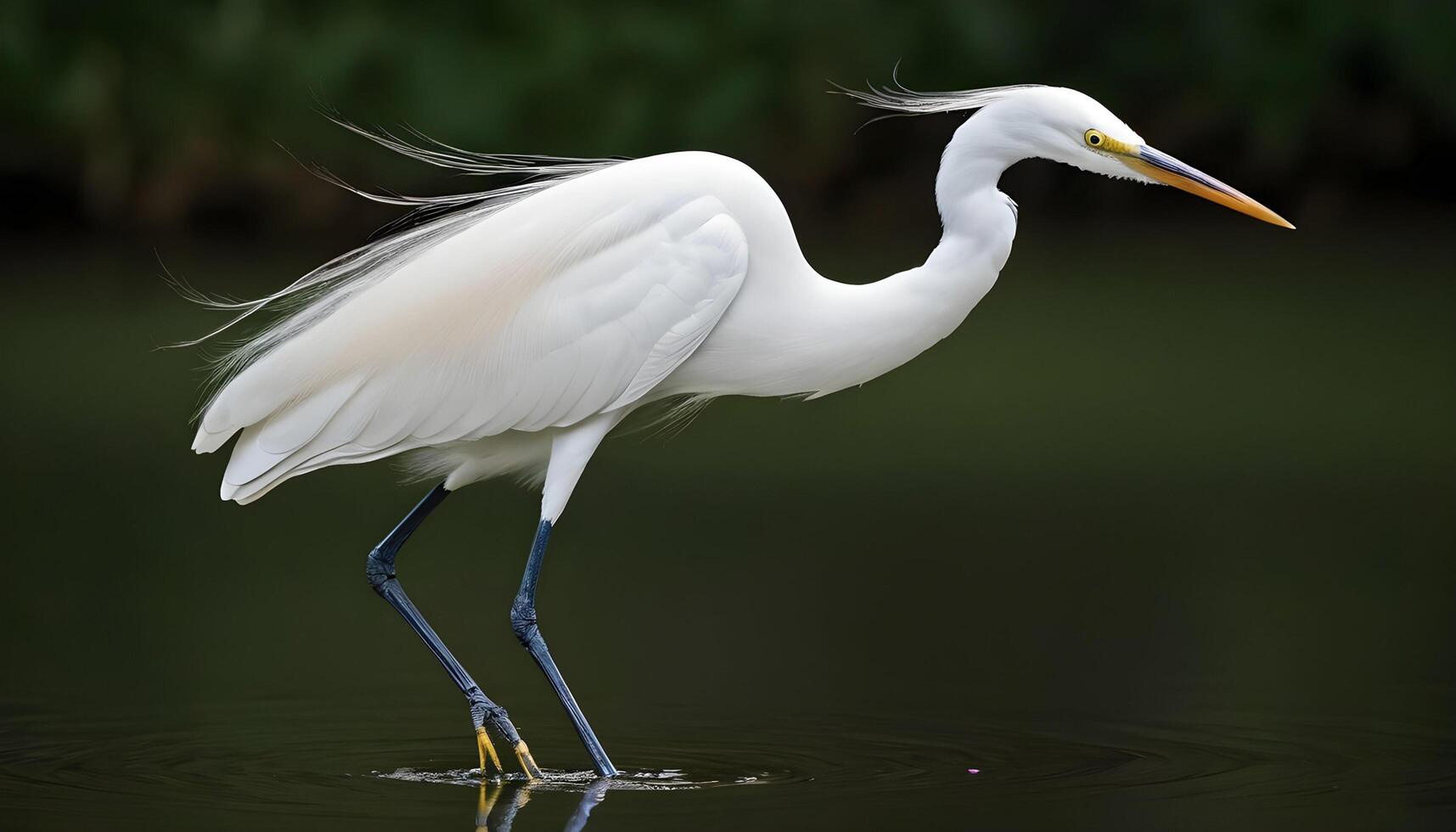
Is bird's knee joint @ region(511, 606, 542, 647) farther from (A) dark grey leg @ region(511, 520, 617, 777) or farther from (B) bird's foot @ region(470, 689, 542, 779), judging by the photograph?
(B) bird's foot @ region(470, 689, 542, 779)

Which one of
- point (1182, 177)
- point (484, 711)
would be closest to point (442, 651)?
point (484, 711)

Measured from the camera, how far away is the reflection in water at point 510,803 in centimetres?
389

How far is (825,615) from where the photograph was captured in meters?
5.82

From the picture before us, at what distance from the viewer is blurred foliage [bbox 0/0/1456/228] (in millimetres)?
15180

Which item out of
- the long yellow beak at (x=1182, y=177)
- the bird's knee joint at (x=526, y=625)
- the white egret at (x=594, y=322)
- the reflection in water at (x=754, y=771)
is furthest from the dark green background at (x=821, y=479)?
the long yellow beak at (x=1182, y=177)

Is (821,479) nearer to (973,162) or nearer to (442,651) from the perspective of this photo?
(442,651)

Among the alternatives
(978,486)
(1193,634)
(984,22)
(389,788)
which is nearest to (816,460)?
(978,486)

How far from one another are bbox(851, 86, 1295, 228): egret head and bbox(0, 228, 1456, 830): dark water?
1109 mm

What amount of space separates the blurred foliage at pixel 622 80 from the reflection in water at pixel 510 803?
1117cm

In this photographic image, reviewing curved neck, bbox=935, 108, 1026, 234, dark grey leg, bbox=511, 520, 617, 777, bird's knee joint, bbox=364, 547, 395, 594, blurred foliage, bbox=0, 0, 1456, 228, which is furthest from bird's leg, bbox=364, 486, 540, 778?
blurred foliage, bbox=0, 0, 1456, 228

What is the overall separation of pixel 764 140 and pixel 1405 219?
4.70 metres

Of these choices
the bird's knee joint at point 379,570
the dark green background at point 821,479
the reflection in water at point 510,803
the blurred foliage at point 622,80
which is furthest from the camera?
the blurred foliage at point 622,80

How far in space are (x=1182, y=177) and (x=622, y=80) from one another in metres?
11.8

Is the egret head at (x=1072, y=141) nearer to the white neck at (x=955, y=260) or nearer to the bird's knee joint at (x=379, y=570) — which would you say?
the white neck at (x=955, y=260)
